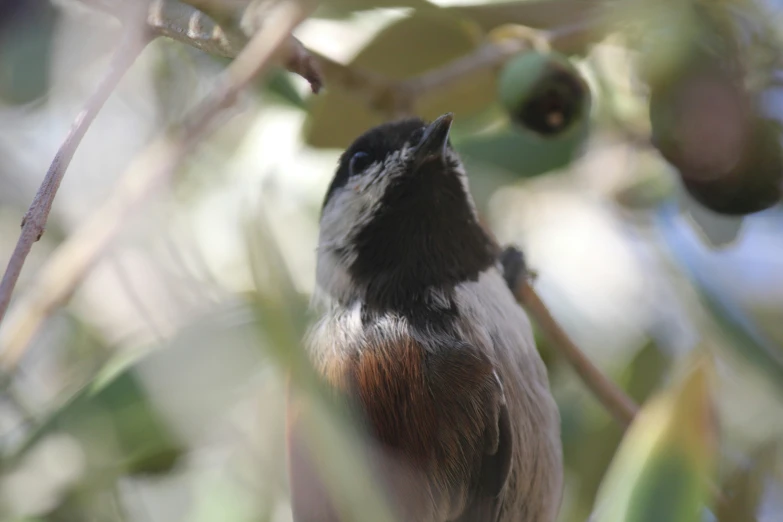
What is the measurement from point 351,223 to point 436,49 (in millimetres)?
346

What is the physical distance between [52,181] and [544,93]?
73cm

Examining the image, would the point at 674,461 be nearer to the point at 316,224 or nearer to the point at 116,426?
the point at 116,426

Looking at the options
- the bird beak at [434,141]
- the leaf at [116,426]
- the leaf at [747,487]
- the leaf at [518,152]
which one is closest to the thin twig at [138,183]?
the leaf at [116,426]

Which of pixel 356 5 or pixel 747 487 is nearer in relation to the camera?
pixel 747 487

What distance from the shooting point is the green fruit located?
1197 mm

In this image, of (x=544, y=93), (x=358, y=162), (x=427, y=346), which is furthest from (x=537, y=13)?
(x=427, y=346)

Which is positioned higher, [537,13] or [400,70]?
[537,13]

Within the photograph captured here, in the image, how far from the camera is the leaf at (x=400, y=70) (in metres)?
1.42

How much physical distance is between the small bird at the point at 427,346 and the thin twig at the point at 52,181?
48 centimetres

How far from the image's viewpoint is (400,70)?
1.48m

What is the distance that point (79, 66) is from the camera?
4.25ft

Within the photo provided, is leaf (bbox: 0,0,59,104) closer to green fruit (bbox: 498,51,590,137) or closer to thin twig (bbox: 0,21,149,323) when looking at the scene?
thin twig (bbox: 0,21,149,323)

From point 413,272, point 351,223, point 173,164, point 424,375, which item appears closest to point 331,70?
point 351,223

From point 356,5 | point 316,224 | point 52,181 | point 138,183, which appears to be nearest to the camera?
point 52,181
